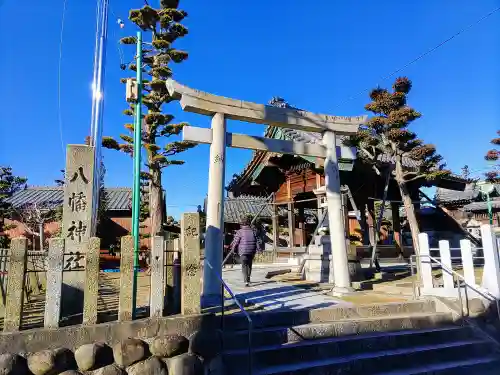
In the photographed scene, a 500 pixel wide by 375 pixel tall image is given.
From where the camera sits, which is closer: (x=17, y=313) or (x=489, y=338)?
(x=17, y=313)

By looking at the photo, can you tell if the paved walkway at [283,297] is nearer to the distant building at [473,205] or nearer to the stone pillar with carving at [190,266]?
the stone pillar with carving at [190,266]

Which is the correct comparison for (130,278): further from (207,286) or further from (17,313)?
(207,286)

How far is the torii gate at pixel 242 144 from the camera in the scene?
716cm

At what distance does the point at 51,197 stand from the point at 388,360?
89.4 ft

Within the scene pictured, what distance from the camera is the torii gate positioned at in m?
7.16

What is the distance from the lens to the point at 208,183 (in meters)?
7.60

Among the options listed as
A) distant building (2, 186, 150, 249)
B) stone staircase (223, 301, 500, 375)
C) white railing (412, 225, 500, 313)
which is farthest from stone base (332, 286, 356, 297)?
distant building (2, 186, 150, 249)

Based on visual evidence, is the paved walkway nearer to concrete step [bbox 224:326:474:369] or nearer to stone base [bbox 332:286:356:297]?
stone base [bbox 332:286:356:297]

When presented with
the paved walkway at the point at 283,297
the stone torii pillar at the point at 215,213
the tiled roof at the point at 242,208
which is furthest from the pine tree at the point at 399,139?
the tiled roof at the point at 242,208

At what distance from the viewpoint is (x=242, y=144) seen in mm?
8234

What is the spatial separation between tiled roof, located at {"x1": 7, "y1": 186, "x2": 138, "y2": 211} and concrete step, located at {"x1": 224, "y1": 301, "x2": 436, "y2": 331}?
1980 cm

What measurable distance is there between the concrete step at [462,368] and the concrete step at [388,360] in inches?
2.5

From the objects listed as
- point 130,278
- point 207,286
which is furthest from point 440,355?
point 130,278

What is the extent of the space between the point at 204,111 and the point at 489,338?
269 inches
